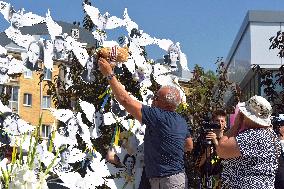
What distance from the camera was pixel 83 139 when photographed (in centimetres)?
435

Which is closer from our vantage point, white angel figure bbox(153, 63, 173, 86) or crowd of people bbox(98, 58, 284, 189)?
crowd of people bbox(98, 58, 284, 189)

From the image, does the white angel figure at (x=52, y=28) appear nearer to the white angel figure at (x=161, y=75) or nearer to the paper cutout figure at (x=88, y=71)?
the paper cutout figure at (x=88, y=71)

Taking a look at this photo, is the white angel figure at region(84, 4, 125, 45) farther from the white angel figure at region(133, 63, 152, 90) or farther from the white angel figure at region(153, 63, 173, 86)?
the white angel figure at region(153, 63, 173, 86)

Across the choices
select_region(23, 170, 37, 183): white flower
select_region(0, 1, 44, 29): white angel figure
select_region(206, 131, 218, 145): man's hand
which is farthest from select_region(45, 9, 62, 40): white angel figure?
select_region(23, 170, 37, 183): white flower

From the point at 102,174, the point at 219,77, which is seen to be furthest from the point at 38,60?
the point at 219,77

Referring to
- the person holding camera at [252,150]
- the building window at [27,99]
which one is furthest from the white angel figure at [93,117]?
the building window at [27,99]

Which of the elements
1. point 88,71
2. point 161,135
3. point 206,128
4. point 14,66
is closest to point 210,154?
point 206,128

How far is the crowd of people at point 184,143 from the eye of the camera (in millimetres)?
4062

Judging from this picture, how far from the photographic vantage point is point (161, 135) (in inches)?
164

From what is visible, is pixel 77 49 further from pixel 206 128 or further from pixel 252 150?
pixel 252 150

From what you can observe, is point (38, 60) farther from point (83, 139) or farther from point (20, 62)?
point (83, 139)

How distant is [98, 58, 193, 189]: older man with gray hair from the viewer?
13.5ft

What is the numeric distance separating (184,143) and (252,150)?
1.77ft

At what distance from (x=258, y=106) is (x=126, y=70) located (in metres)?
1.26
